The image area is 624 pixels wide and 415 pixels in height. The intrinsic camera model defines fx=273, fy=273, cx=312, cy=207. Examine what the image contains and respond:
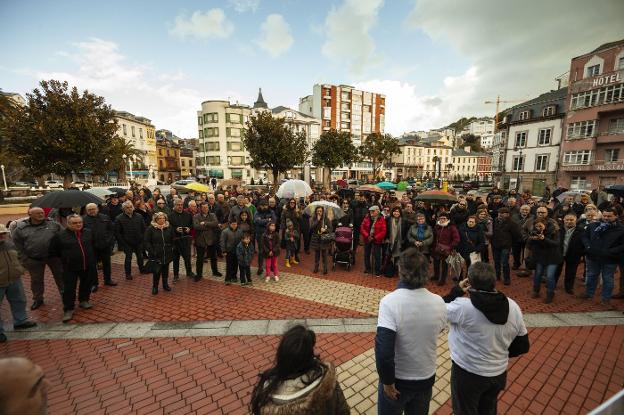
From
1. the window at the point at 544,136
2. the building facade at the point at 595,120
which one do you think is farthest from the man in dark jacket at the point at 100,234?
the window at the point at 544,136

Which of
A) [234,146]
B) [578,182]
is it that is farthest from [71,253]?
[234,146]

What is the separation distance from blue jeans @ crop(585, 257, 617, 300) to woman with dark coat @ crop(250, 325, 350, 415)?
7157 millimetres

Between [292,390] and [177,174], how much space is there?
75.5 metres

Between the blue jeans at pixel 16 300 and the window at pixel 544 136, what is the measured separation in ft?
150

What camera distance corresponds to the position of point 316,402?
168cm

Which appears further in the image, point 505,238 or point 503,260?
point 503,260

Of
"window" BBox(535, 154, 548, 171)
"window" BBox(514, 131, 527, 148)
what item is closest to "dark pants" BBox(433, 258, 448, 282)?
"window" BBox(535, 154, 548, 171)

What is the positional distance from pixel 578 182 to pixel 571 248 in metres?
34.6

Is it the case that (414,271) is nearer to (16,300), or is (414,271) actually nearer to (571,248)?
(571,248)

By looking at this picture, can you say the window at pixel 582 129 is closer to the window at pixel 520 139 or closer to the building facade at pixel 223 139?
the window at pixel 520 139

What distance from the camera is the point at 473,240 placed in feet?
22.4

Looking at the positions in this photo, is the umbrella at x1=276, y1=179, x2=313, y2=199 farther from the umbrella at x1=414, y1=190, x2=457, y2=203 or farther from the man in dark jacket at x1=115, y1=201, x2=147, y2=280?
the man in dark jacket at x1=115, y1=201, x2=147, y2=280

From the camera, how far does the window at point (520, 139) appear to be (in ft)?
119

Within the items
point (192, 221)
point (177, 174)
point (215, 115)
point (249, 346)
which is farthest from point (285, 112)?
point (249, 346)
